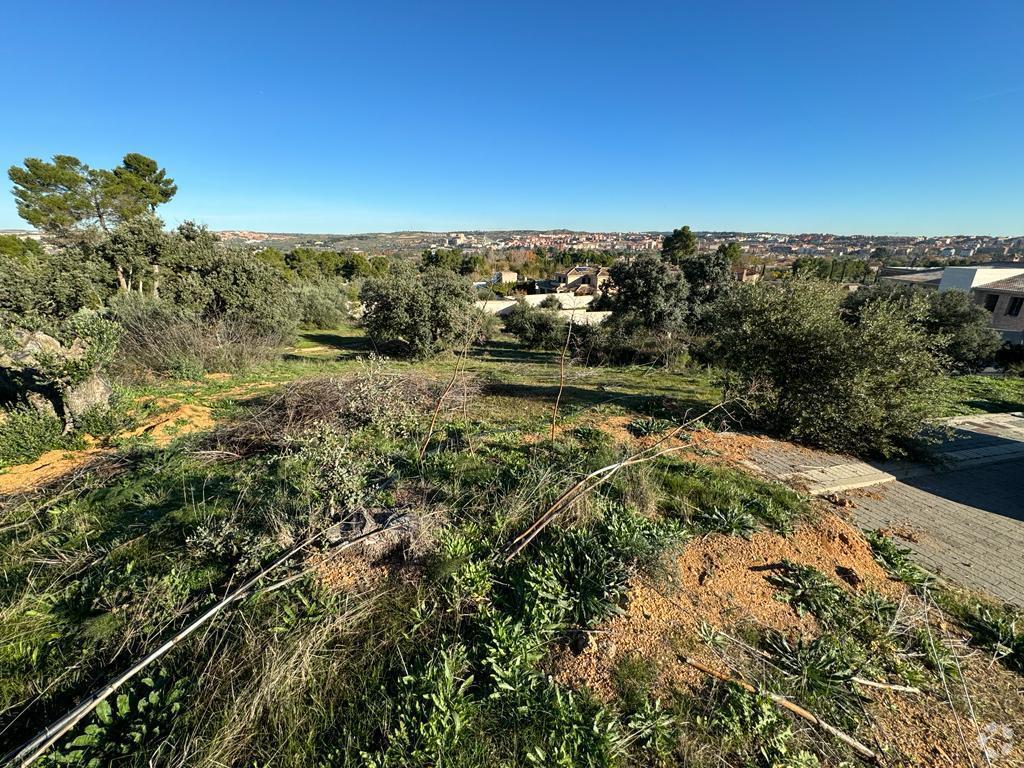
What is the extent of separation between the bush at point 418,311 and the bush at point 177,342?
472 cm

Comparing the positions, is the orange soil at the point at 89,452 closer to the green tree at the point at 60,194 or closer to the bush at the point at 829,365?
the bush at the point at 829,365

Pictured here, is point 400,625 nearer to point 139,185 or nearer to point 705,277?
point 705,277

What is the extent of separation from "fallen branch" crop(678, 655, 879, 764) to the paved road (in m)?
2.40

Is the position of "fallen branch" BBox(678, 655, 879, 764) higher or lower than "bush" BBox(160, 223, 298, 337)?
lower

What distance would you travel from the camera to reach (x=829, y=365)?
5.92 metres

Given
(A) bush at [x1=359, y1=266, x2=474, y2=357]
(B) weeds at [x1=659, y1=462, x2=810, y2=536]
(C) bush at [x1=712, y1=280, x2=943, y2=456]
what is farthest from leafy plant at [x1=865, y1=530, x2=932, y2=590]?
(A) bush at [x1=359, y1=266, x2=474, y2=357]

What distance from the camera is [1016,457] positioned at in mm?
6215

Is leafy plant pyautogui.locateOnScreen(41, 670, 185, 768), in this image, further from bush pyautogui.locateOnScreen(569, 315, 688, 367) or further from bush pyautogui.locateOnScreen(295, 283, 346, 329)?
bush pyautogui.locateOnScreen(295, 283, 346, 329)

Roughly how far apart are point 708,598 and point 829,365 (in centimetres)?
477

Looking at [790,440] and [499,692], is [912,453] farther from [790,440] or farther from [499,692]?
[499,692]

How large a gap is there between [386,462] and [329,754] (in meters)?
3.01

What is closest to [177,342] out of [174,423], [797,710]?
[174,423]

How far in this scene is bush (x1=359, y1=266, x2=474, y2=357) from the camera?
669 inches

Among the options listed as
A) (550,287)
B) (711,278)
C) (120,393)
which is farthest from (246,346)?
(550,287)
